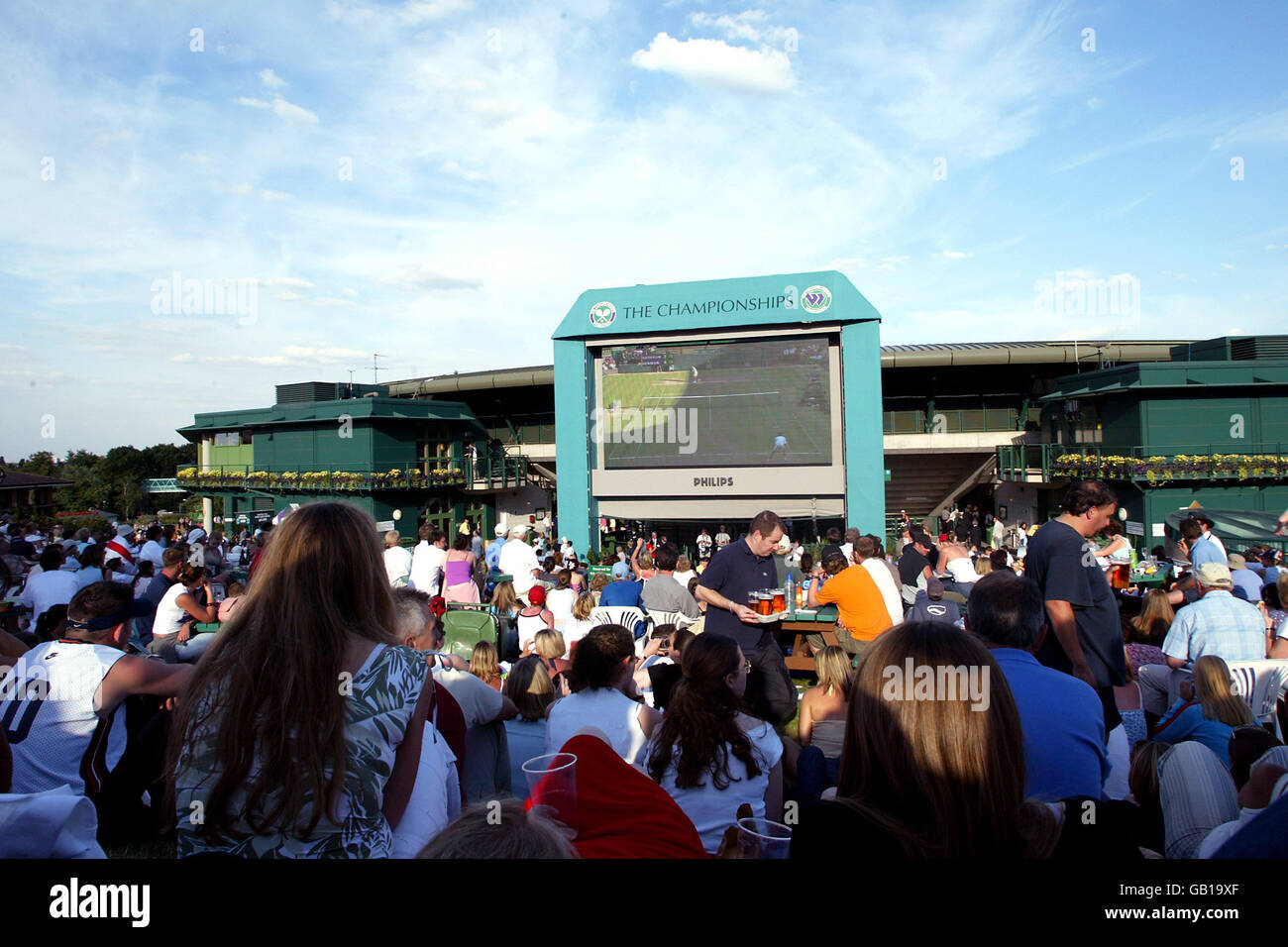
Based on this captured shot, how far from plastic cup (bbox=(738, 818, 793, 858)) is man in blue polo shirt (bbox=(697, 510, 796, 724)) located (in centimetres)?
326

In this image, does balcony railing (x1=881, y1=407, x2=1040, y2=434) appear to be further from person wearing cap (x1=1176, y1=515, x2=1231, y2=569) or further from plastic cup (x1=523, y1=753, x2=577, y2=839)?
plastic cup (x1=523, y1=753, x2=577, y2=839)

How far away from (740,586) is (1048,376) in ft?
87.2

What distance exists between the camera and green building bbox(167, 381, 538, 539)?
2456cm

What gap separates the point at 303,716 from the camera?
1.62 m

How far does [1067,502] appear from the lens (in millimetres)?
4074

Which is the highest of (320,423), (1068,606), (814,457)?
(320,423)

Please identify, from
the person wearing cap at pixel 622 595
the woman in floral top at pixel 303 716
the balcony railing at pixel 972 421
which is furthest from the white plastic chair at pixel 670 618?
the balcony railing at pixel 972 421

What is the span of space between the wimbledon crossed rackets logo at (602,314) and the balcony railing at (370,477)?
8.95m

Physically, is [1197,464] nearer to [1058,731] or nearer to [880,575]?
[880,575]

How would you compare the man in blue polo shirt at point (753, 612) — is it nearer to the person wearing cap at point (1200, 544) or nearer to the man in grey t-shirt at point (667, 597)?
the man in grey t-shirt at point (667, 597)

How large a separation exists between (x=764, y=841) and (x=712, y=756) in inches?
41.5

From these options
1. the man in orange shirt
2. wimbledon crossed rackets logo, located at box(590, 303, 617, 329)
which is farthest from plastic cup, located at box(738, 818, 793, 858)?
wimbledon crossed rackets logo, located at box(590, 303, 617, 329)
